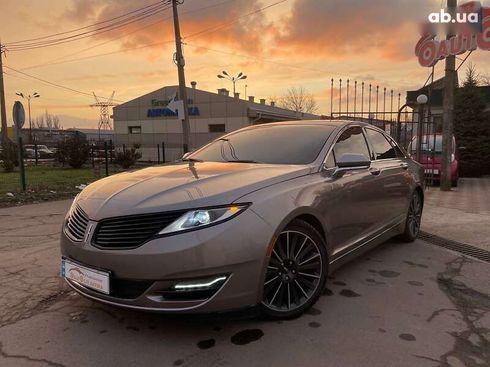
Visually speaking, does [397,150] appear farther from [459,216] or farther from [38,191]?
[38,191]

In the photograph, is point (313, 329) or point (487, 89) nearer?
point (313, 329)

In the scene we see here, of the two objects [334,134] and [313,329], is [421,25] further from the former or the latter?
[313,329]

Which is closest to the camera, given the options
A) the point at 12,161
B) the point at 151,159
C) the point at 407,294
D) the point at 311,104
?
the point at 407,294

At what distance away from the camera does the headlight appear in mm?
2896

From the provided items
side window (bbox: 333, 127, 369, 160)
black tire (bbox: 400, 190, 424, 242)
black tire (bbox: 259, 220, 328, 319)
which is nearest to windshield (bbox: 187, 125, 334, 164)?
side window (bbox: 333, 127, 369, 160)

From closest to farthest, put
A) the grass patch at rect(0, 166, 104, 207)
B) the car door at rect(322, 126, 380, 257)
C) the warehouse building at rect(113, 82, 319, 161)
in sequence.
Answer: the car door at rect(322, 126, 380, 257)
the grass patch at rect(0, 166, 104, 207)
the warehouse building at rect(113, 82, 319, 161)

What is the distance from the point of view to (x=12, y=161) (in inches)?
731

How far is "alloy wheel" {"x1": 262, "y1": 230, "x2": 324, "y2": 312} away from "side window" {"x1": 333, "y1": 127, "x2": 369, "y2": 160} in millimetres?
1086

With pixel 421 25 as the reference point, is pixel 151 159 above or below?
below

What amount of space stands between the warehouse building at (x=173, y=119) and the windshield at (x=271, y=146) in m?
26.9

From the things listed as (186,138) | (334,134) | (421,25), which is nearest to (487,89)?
(421,25)

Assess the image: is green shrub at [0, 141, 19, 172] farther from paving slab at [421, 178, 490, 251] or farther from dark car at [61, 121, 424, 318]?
dark car at [61, 121, 424, 318]

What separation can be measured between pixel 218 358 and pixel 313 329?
31.4 inches

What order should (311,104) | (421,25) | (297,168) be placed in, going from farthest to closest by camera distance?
(311,104)
(421,25)
(297,168)
